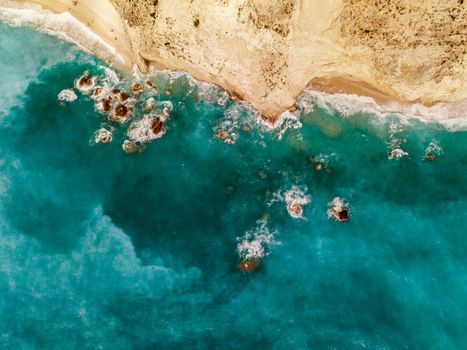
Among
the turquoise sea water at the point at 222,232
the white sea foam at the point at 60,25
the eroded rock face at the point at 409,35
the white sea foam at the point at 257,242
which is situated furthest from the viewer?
the white sea foam at the point at 60,25

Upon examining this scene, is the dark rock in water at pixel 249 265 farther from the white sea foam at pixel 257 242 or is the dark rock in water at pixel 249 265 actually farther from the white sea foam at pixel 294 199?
the white sea foam at pixel 294 199

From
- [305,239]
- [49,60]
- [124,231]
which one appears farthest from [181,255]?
[49,60]

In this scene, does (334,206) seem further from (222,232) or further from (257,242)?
(222,232)

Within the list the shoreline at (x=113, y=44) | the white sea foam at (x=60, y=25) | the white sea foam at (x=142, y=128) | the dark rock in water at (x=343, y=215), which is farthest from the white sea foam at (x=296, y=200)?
the white sea foam at (x=60, y=25)

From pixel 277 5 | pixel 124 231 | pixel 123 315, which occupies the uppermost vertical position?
pixel 277 5

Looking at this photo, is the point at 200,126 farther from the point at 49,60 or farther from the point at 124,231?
the point at 49,60

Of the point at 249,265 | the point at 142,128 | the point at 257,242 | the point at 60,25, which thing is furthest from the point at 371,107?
the point at 60,25
